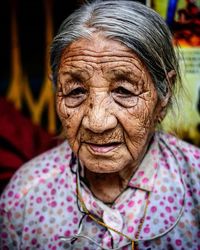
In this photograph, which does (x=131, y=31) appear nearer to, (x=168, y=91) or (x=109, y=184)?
(x=168, y=91)

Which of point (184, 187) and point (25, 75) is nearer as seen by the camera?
point (184, 187)

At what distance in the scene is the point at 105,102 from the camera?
1.68 meters

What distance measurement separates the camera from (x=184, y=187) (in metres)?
1.96

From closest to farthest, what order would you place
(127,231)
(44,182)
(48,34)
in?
(127,231), (44,182), (48,34)

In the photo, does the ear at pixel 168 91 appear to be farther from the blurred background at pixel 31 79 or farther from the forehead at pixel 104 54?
the blurred background at pixel 31 79

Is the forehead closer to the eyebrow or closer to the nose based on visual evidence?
the eyebrow

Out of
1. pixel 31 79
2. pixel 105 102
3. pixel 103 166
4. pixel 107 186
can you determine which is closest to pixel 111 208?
pixel 107 186

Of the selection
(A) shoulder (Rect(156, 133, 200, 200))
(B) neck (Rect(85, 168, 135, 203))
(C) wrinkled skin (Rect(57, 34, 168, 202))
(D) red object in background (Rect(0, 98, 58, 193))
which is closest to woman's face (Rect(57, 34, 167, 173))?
(C) wrinkled skin (Rect(57, 34, 168, 202))

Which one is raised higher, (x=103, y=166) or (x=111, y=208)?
(x=103, y=166)

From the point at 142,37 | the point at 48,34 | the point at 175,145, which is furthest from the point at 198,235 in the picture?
the point at 48,34

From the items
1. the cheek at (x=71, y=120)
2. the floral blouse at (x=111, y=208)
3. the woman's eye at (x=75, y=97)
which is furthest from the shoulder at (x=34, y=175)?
the woman's eye at (x=75, y=97)

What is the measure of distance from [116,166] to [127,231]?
0.30 meters

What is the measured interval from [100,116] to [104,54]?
8.9 inches

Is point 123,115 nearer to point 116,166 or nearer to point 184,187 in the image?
point 116,166
